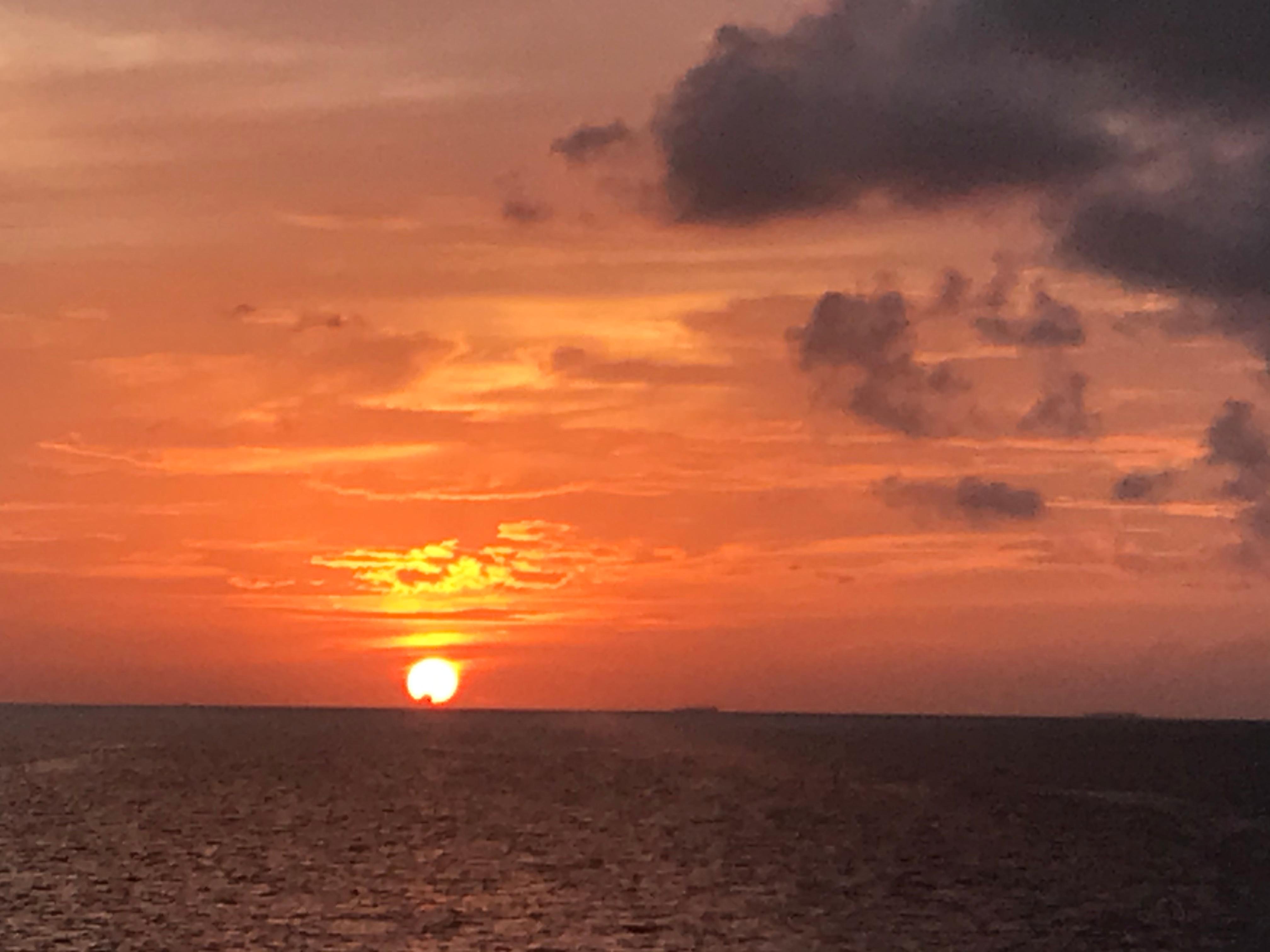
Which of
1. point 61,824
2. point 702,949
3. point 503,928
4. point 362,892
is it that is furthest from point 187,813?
point 702,949

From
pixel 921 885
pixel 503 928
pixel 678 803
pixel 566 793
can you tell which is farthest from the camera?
pixel 566 793

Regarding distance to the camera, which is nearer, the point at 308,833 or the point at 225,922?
the point at 225,922

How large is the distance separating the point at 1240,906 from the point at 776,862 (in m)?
30.0

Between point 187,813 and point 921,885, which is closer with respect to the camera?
point 921,885

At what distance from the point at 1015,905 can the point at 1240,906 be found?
494 inches

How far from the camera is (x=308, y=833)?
127625 millimetres

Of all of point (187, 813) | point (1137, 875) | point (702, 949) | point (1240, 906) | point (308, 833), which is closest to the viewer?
point (702, 949)

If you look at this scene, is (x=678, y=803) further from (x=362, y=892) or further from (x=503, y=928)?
(x=503, y=928)

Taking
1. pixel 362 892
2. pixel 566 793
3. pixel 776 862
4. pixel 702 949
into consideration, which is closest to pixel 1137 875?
pixel 776 862

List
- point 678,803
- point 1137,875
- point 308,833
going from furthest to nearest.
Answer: point 678,803, point 308,833, point 1137,875

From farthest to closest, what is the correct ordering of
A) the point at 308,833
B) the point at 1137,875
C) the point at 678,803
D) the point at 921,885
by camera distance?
1. the point at 678,803
2. the point at 308,833
3. the point at 1137,875
4. the point at 921,885

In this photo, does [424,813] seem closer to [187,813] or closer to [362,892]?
[187,813]

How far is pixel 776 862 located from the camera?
353 feet

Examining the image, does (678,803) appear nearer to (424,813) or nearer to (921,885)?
(424,813)
